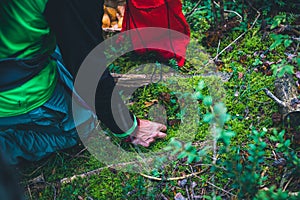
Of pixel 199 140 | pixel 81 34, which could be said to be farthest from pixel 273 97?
pixel 81 34

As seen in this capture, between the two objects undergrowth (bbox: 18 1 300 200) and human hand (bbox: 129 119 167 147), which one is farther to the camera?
human hand (bbox: 129 119 167 147)

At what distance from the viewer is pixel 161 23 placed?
268cm

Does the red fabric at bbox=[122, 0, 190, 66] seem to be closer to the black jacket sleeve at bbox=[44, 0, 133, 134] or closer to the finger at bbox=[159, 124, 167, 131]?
the finger at bbox=[159, 124, 167, 131]

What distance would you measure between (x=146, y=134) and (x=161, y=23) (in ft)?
3.00

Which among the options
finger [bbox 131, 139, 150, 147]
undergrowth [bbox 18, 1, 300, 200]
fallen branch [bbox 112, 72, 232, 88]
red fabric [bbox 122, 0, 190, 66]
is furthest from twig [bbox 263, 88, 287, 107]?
finger [bbox 131, 139, 150, 147]

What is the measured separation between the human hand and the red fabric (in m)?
0.58

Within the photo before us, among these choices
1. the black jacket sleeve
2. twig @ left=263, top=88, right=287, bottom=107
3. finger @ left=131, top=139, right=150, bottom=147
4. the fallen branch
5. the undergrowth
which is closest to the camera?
the black jacket sleeve

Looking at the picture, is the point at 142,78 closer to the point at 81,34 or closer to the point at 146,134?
the point at 146,134

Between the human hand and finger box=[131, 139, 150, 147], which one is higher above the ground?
the human hand

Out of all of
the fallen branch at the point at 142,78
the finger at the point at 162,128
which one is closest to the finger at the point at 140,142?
the finger at the point at 162,128

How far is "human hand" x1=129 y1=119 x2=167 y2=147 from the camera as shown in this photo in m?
2.17

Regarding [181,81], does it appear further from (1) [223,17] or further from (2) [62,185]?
(2) [62,185]

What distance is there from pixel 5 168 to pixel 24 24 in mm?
1112

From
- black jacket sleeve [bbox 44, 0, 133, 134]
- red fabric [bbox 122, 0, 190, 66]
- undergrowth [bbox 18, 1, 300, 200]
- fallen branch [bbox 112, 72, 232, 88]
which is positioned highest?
black jacket sleeve [bbox 44, 0, 133, 134]
